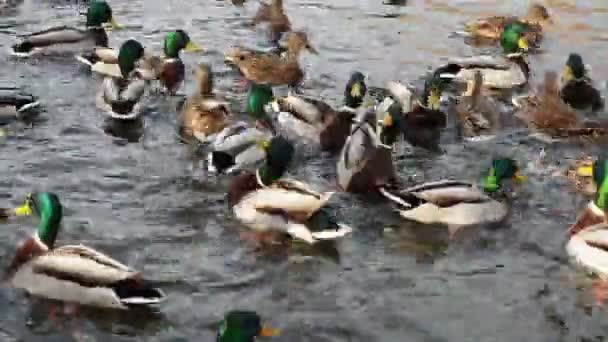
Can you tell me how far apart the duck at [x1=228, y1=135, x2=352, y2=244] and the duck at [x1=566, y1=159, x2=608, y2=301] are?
190 centimetres

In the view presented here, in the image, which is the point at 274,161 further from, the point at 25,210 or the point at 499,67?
the point at 499,67

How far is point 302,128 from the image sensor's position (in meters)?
11.6

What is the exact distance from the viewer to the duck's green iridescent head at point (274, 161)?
970 cm

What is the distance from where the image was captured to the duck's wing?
758 cm

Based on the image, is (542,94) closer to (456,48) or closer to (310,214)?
(456,48)

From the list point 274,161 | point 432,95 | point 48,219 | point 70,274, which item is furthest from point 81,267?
point 432,95

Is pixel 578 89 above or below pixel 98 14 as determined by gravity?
below

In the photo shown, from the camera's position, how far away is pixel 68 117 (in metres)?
11.9

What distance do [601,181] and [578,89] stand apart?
3832 mm

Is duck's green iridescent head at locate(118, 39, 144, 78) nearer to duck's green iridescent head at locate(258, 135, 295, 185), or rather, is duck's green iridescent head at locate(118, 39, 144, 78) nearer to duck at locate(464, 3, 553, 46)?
duck's green iridescent head at locate(258, 135, 295, 185)

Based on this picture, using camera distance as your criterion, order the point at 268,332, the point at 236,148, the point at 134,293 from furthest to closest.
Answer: the point at 236,148 → the point at 134,293 → the point at 268,332

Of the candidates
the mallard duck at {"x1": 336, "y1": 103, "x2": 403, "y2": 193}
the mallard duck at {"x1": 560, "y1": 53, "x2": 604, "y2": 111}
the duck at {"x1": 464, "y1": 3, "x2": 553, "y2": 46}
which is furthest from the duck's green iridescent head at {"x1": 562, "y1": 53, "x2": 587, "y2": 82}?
the mallard duck at {"x1": 336, "y1": 103, "x2": 403, "y2": 193}

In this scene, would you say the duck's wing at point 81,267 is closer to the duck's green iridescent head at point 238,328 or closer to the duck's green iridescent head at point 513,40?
the duck's green iridescent head at point 238,328

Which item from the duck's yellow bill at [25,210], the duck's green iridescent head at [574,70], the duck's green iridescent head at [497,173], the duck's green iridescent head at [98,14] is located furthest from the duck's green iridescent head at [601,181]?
the duck's green iridescent head at [98,14]
